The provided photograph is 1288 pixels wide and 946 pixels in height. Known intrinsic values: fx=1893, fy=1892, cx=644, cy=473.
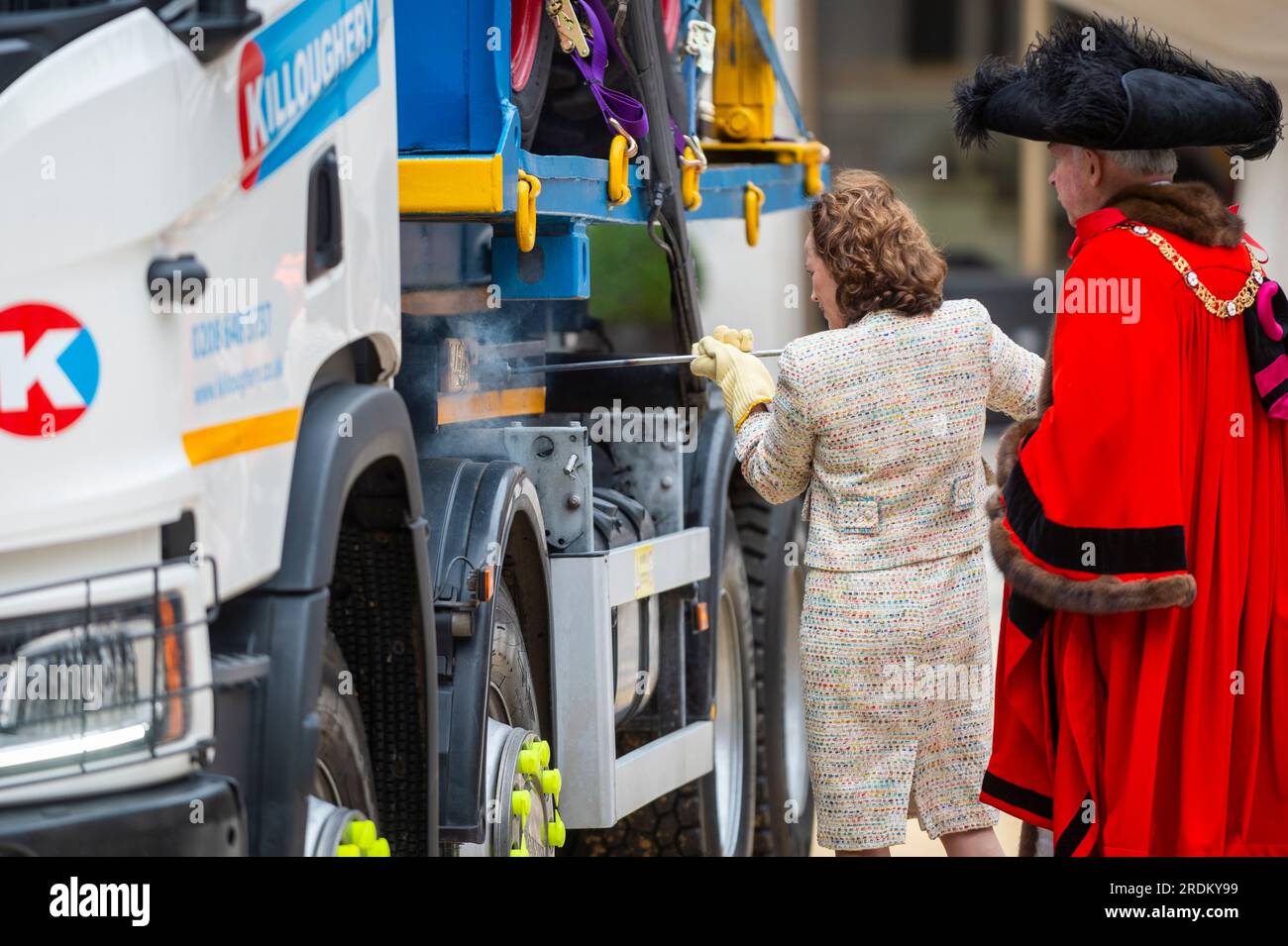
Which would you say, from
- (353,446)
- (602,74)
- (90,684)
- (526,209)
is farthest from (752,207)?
(90,684)

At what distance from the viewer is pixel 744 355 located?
13.9ft

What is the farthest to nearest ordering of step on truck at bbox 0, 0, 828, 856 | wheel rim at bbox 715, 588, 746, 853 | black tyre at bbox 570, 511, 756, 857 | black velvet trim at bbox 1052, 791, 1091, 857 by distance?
1. wheel rim at bbox 715, 588, 746, 853
2. black tyre at bbox 570, 511, 756, 857
3. black velvet trim at bbox 1052, 791, 1091, 857
4. step on truck at bbox 0, 0, 828, 856

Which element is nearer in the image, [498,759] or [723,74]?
[498,759]

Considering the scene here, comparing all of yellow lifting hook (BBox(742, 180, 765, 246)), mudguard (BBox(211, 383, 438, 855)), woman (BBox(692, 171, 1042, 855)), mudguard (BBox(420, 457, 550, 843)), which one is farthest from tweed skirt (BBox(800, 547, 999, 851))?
yellow lifting hook (BBox(742, 180, 765, 246))

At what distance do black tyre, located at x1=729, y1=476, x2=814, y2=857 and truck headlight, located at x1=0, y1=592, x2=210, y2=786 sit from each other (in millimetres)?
3390

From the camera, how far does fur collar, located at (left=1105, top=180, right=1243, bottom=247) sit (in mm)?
3471

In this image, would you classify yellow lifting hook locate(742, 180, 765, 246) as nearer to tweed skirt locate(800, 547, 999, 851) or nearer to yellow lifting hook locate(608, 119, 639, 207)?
yellow lifting hook locate(608, 119, 639, 207)

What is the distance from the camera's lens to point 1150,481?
3.40 meters

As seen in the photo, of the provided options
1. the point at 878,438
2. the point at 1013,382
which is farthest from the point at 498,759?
the point at 1013,382

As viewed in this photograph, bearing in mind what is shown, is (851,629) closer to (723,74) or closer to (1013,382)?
(1013,382)

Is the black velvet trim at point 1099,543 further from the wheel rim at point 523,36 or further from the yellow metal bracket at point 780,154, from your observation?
the yellow metal bracket at point 780,154

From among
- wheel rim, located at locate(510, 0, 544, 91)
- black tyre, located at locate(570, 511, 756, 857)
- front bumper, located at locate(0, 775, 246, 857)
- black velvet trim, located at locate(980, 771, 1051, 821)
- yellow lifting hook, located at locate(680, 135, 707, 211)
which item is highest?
wheel rim, located at locate(510, 0, 544, 91)

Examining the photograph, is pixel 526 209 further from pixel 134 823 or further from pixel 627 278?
pixel 627 278
